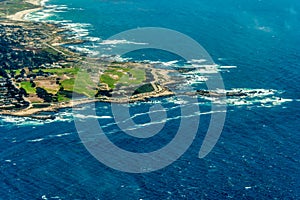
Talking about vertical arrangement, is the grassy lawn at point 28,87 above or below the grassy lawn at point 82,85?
below

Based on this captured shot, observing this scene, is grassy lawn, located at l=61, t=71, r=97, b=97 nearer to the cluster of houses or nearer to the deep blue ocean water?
the deep blue ocean water

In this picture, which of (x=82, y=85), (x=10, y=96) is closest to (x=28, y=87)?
(x=10, y=96)

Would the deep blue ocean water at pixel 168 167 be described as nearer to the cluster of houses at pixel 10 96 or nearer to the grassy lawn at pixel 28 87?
the cluster of houses at pixel 10 96

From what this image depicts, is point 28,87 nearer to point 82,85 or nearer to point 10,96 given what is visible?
point 10,96

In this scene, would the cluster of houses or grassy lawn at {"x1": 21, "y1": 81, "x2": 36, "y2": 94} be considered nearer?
the cluster of houses

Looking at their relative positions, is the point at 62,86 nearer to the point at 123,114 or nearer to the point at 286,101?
the point at 123,114

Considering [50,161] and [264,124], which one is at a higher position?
[264,124]

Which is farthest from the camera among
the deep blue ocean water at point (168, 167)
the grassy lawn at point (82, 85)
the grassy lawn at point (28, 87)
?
the grassy lawn at point (28, 87)

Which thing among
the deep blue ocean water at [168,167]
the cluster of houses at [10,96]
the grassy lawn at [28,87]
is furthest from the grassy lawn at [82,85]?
the cluster of houses at [10,96]

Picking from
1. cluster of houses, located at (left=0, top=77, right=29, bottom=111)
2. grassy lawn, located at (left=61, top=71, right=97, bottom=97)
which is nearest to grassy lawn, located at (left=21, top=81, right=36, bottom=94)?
cluster of houses, located at (left=0, top=77, right=29, bottom=111)

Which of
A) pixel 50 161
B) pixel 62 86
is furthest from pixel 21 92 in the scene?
pixel 50 161

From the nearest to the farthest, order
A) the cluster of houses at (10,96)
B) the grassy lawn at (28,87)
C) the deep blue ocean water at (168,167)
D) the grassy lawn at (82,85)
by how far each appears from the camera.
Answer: the deep blue ocean water at (168,167) → the cluster of houses at (10,96) → the grassy lawn at (82,85) → the grassy lawn at (28,87)
